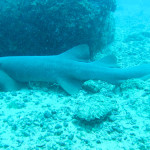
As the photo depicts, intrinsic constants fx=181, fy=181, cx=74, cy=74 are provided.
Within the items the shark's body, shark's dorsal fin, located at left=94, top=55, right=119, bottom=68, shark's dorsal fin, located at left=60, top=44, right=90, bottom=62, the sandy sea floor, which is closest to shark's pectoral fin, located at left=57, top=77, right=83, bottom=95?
the shark's body

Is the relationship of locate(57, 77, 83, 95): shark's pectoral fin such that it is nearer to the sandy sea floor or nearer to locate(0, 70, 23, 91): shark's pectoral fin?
the sandy sea floor

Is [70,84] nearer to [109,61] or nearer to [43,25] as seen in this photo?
[109,61]

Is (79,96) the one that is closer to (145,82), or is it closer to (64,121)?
(64,121)

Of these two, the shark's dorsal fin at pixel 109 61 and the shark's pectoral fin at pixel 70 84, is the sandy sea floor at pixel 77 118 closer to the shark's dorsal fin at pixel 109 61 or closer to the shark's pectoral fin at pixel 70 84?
the shark's pectoral fin at pixel 70 84

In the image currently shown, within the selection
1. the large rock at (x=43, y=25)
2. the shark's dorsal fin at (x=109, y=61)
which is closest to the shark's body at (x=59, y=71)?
the shark's dorsal fin at (x=109, y=61)

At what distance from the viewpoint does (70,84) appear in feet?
12.3

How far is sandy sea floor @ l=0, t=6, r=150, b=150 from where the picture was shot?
2.46m

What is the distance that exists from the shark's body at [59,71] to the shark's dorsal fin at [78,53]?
196 millimetres

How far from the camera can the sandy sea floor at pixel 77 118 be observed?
8.07 ft

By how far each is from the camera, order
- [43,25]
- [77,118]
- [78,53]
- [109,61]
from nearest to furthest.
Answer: [77,118], [109,61], [78,53], [43,25]

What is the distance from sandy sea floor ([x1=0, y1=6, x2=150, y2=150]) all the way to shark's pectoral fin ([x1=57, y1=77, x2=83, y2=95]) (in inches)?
5.1

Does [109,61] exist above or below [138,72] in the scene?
above

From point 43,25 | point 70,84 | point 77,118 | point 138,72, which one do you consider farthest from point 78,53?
point 77,118

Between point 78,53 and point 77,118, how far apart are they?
1.82 m
